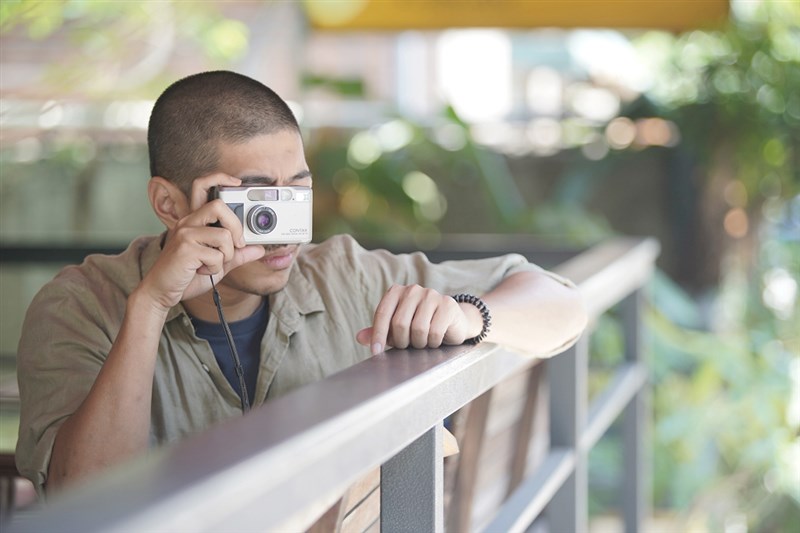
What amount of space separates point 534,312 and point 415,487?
0.64 m

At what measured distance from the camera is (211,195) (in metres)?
1.71

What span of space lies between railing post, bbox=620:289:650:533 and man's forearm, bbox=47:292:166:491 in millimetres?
2108

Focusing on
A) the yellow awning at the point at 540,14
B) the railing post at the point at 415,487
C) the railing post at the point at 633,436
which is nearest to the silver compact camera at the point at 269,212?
the railing post at the point at 415,487

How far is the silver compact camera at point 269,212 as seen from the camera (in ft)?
5.51

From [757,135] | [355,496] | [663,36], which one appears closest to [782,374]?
[757,135]

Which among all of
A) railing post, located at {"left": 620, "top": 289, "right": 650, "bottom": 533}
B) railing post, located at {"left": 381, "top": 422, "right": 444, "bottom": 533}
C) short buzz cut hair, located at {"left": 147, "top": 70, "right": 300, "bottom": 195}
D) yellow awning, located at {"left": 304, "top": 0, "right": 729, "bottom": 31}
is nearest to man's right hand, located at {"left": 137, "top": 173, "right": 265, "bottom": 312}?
short buzz cut hair, located at {"left": 147, "top": 70, "right": 300, "bottom": 195}

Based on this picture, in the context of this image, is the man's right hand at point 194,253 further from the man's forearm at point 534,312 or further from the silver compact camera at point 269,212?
the man's forearm at point 534,312

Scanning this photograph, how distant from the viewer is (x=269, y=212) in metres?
1.70

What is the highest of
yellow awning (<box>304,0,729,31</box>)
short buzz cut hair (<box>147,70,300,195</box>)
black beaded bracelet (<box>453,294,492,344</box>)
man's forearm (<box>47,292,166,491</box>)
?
yellow awning (<box>304,0,729,31</box>)

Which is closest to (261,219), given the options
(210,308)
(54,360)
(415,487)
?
(210,308)

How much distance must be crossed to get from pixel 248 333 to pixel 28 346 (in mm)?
316

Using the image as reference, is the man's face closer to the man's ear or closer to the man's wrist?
the man's ear

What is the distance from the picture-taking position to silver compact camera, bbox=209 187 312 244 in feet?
5.51

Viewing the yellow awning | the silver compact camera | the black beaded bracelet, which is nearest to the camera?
the black beaded bracelet
